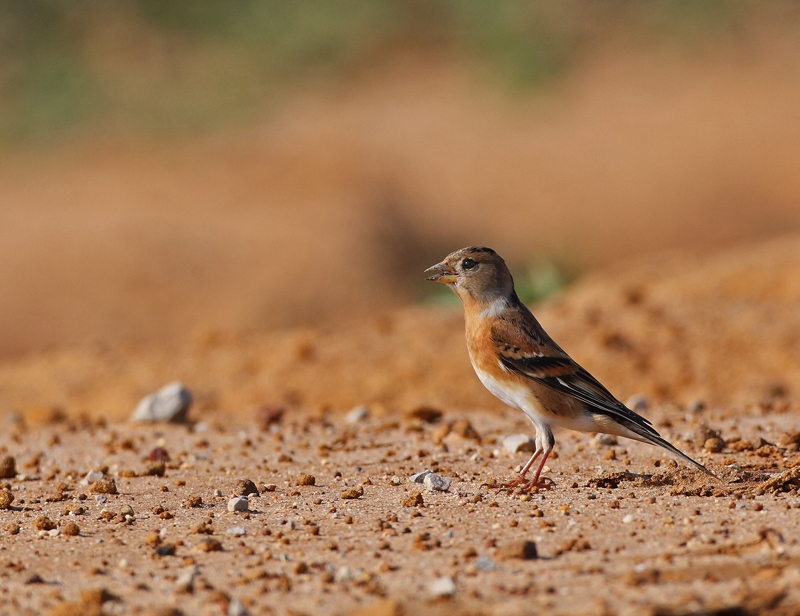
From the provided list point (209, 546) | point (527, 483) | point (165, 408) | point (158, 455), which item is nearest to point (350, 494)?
point (527, 483)

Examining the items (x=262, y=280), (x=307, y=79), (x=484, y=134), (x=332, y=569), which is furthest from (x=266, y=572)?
(x=307, y=79)

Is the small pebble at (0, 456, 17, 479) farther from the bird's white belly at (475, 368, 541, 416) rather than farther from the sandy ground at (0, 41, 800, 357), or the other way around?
the sandy ground at (0, 41, 800, 357)

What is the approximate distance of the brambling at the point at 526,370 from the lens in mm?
5824

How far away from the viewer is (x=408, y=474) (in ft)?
20.3

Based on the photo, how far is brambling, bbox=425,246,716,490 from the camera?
582cm

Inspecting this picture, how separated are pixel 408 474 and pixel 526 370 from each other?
0.84 metres

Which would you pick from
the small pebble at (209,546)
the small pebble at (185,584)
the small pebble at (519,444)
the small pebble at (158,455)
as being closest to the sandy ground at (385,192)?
the small pebble at (158,455)

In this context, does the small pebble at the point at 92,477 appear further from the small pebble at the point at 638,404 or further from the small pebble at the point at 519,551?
the small pebble at the point at 638,404

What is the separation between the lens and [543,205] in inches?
814

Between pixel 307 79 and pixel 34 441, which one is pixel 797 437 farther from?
pixel 307 79

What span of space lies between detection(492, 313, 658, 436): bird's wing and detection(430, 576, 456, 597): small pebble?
6.17 feet

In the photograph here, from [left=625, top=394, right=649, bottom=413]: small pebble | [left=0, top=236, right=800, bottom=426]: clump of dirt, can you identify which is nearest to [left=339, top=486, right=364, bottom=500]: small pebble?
[left=0, top=236, right=800, bottom=426]: clump of dirt

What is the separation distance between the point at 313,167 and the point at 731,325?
1280 cm

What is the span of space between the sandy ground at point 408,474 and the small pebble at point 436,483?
0.18 feet
